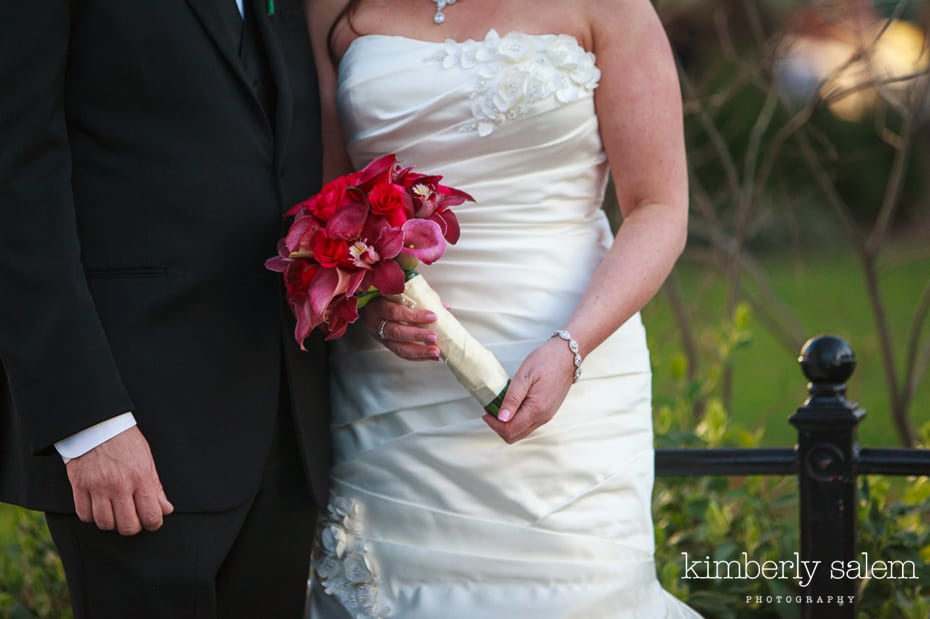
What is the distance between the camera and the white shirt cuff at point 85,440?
225cm

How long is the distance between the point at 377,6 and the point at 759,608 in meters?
2.14

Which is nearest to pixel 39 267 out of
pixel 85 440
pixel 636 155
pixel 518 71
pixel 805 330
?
pixel 85 440

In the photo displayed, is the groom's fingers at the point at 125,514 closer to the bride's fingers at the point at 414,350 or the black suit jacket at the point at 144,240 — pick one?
the black suit jacket at the point at 144,240

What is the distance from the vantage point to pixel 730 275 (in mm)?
4867

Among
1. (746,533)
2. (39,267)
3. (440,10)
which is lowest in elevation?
(746,533)

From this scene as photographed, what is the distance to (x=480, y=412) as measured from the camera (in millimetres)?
2742

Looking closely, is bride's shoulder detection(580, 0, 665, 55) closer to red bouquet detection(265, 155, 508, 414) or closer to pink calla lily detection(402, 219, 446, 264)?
red bouquet detection(265, 155, 508, 414)

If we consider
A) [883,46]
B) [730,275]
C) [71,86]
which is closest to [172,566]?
[71,86]

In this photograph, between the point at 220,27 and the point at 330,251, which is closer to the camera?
the point at 330,251

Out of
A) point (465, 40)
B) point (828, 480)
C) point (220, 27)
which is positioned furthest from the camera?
point (828, 480)

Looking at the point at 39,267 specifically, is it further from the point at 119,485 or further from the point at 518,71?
the point at 518,71

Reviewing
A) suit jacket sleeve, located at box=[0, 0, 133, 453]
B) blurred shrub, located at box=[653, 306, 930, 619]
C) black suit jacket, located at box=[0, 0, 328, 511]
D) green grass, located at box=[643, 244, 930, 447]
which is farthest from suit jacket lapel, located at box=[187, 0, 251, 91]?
green grass, located at box=[643, 244, 930, 447]

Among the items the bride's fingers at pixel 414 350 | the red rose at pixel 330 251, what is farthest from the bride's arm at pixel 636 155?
the red rose at pixel 330 251

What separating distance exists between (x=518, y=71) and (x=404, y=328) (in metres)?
0.72
